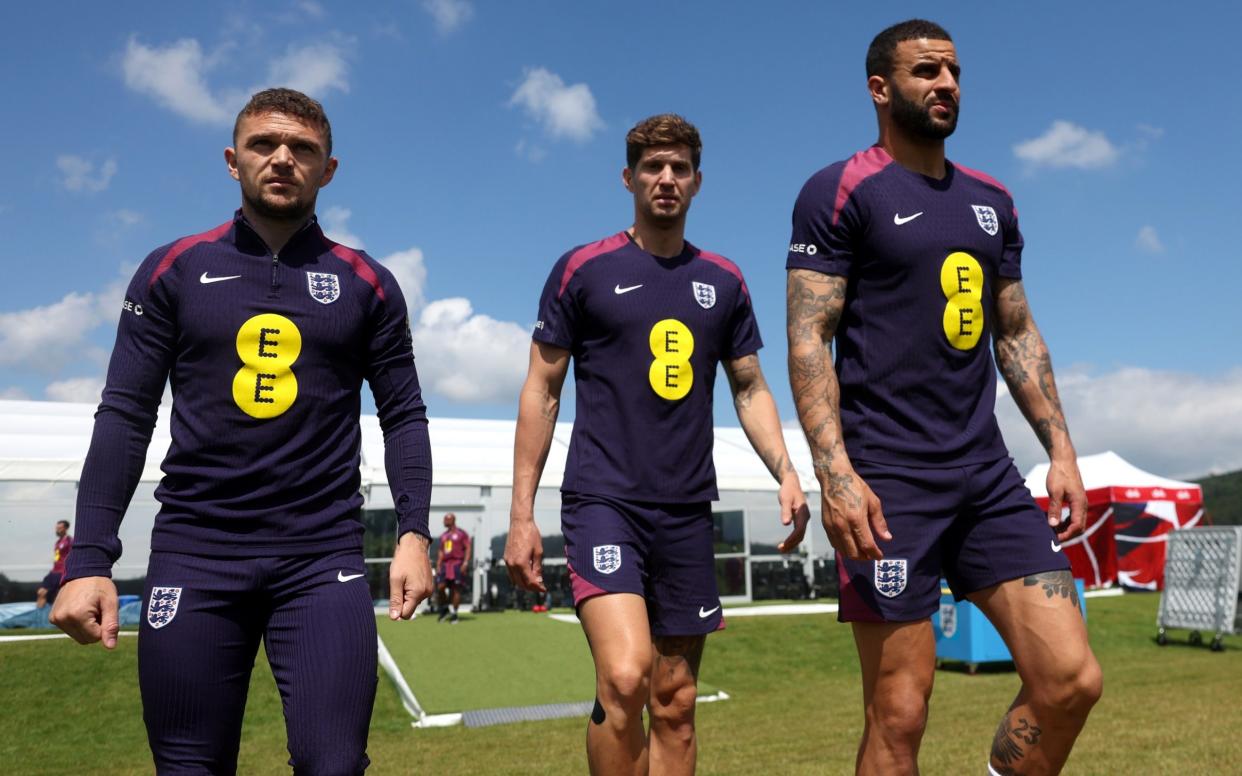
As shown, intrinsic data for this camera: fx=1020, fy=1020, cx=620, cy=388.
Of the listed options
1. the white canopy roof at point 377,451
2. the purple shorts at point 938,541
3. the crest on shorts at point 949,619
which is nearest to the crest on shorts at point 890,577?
the purple shorts at point 938,541

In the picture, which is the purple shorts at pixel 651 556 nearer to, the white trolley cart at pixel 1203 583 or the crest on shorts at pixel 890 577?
the crest on shorts at pixel 890 577

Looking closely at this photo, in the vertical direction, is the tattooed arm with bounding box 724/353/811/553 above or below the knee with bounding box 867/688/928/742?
above

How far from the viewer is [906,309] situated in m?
3.17

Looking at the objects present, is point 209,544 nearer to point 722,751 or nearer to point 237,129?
point 237,129

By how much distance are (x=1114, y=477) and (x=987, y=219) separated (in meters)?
28.0

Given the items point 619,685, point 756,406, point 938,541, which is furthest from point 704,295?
point 619,685

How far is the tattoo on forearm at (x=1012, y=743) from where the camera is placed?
9.71ft

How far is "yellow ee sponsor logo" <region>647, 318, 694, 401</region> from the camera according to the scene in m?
3.89

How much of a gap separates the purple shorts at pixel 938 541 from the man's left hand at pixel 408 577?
4.07ft

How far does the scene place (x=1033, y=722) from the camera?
2953 millimetres

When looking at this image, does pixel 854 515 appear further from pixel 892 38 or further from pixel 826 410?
pixel 892 38

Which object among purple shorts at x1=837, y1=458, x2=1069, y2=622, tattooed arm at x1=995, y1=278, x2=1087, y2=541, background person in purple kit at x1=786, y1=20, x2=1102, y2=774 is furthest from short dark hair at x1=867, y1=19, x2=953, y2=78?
purple shorts at x1=837, y1=458, x2=1069, y2=622

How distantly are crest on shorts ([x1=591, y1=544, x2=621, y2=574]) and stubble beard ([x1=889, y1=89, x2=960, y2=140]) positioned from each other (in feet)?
5.75

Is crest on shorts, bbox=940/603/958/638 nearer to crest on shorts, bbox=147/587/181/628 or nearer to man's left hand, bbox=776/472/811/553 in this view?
man's left hand, bbox=776/472/811/553
